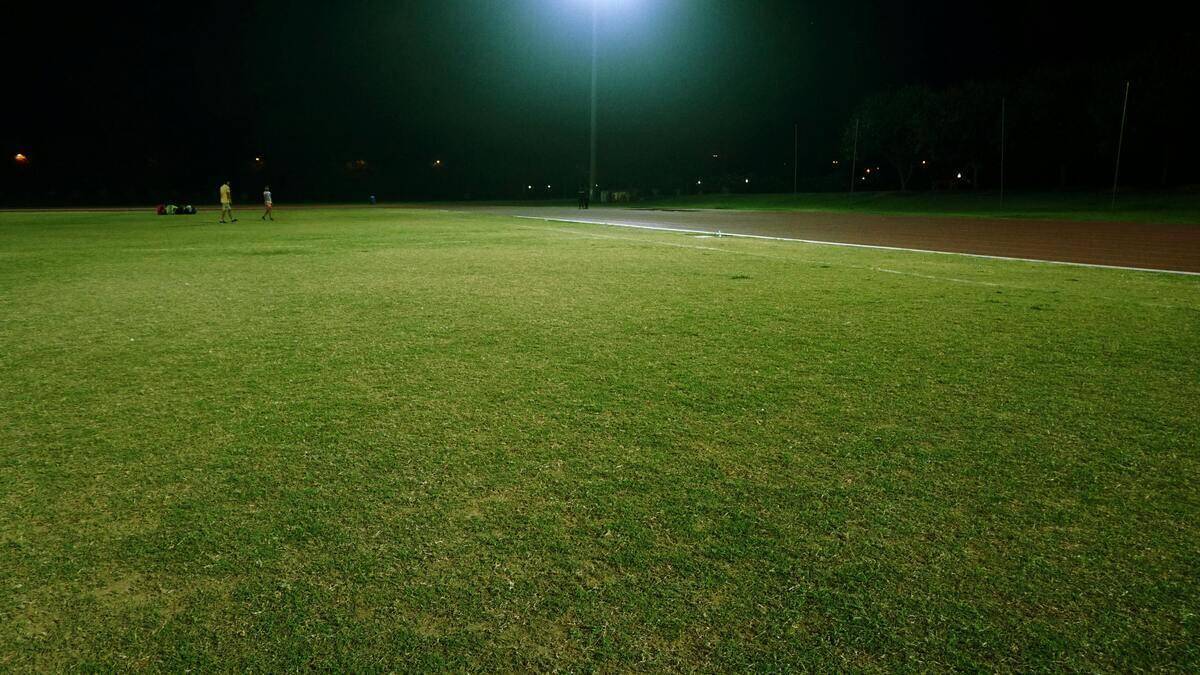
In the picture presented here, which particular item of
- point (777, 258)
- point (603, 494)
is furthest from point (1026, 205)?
point (603, 494)

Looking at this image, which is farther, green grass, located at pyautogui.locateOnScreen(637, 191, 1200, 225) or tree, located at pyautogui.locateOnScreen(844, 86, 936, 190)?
tree, located at pyautogui.locateOnScreen(844, 86, 936, 190)

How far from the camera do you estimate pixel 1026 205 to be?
127 feet

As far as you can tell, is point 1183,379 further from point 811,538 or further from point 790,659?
point 790,659

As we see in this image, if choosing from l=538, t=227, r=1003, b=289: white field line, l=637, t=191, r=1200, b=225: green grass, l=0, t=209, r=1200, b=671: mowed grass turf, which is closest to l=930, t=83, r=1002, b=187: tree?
l=637, t=191, r=1200, b=225: green grass

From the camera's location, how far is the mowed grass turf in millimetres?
1979

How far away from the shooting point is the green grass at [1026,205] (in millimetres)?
28338

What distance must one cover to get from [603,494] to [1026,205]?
140 ft

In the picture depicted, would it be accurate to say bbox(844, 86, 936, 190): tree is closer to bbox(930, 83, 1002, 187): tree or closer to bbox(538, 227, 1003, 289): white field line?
bbox(930, 83, 1002, 187): tree

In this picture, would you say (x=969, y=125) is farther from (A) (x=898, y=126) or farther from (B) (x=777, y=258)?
(B) (x=777, y=258)

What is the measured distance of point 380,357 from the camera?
5199mm

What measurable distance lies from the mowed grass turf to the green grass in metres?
26.6

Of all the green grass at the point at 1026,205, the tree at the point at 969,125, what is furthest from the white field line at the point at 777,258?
the tree at the point at 969,125

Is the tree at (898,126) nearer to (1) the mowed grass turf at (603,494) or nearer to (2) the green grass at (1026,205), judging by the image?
(2) the green grass at (1026,205)

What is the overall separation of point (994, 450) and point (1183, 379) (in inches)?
85.3
